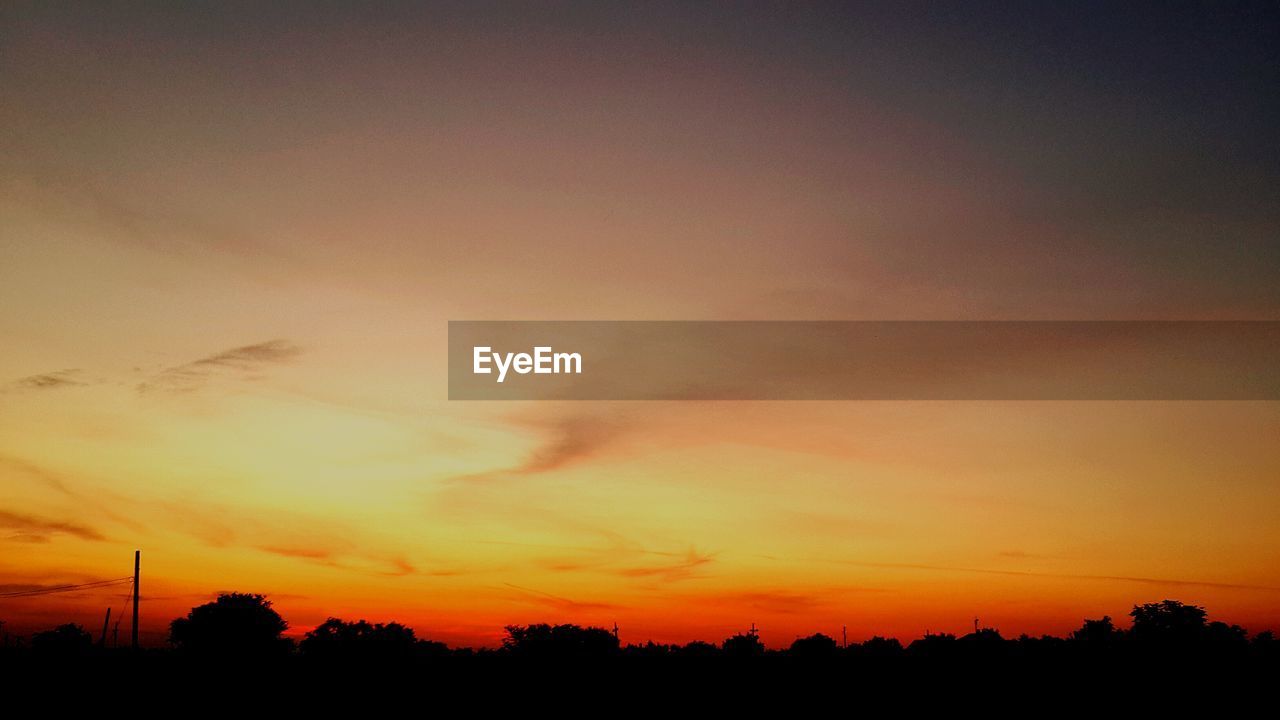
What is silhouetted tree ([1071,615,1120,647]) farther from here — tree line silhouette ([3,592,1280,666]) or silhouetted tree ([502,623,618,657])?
silhouetted tree ([502,623,618,657])

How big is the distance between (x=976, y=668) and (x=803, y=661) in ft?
53.9

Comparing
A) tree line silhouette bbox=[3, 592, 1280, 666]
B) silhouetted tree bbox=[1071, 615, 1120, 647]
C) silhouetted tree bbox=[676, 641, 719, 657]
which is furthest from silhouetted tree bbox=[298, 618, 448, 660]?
silhouetted tree bbox=[1071, 615, 1120, 647]

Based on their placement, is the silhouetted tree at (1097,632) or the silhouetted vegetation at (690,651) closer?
the silhouetted vegetation at (690,651)

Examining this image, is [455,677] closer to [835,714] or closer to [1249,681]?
[835,714]

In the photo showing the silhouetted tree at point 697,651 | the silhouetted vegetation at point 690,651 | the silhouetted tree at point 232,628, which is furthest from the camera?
the silhouetted tree at point 232,628

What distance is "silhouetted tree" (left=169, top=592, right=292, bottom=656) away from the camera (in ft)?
468

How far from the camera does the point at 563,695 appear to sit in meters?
72.9

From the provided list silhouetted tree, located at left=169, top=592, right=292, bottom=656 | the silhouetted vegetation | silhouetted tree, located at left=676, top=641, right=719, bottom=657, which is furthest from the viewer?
silhouetted tree, located at left=169, top=592, right=292, bottom=656

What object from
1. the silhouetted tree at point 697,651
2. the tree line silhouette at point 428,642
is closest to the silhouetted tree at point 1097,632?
the tree line silhouette at point 428,642

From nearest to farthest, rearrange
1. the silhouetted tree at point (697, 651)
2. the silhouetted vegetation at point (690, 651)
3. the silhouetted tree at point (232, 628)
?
the silhouetted vegetation at point (690, 651)
the silhouetted tree at point (697, 651)
the silhouetted tree at point (232, 628)

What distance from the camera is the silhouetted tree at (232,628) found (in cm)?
14250

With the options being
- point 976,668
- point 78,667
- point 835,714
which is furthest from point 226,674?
point 976,668

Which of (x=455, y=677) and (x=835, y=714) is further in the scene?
(x=455, y=677)

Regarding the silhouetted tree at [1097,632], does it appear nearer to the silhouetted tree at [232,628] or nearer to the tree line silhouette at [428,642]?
the tree line silhouette at [428,642]
